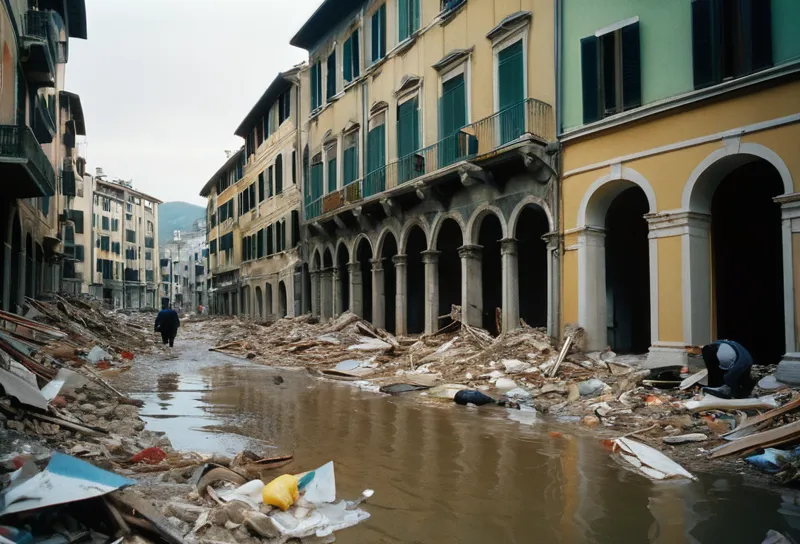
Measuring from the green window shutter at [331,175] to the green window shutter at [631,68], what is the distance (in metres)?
15.8

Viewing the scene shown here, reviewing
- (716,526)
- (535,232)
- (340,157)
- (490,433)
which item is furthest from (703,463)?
(340,157)

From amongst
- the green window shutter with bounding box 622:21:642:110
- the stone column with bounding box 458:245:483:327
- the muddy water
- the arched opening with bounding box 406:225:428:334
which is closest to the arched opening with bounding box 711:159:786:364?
the green window shutter with bounding box 622:21:642:110

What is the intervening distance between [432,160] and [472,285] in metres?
4.13

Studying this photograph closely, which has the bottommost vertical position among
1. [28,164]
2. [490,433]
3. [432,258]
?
[490,433]

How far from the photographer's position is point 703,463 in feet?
21.7

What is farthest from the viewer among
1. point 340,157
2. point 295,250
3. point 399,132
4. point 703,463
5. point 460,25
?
point 295,250

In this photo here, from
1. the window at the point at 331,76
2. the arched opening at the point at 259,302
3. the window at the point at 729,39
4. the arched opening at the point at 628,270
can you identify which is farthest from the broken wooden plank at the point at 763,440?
the arched opening at the point at 259,302

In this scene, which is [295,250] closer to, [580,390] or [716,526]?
[580,390]

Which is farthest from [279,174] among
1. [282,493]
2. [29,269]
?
[282,493]

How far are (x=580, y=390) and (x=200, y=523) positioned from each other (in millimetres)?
8007

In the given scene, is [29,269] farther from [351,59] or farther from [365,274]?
[351,59]

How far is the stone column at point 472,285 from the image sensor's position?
59.6ft

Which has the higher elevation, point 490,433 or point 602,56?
point 602,56

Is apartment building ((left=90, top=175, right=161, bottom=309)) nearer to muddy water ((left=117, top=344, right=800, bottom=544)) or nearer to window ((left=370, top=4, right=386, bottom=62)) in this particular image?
window ((left=370, top=4, right=386, bottom=62))
